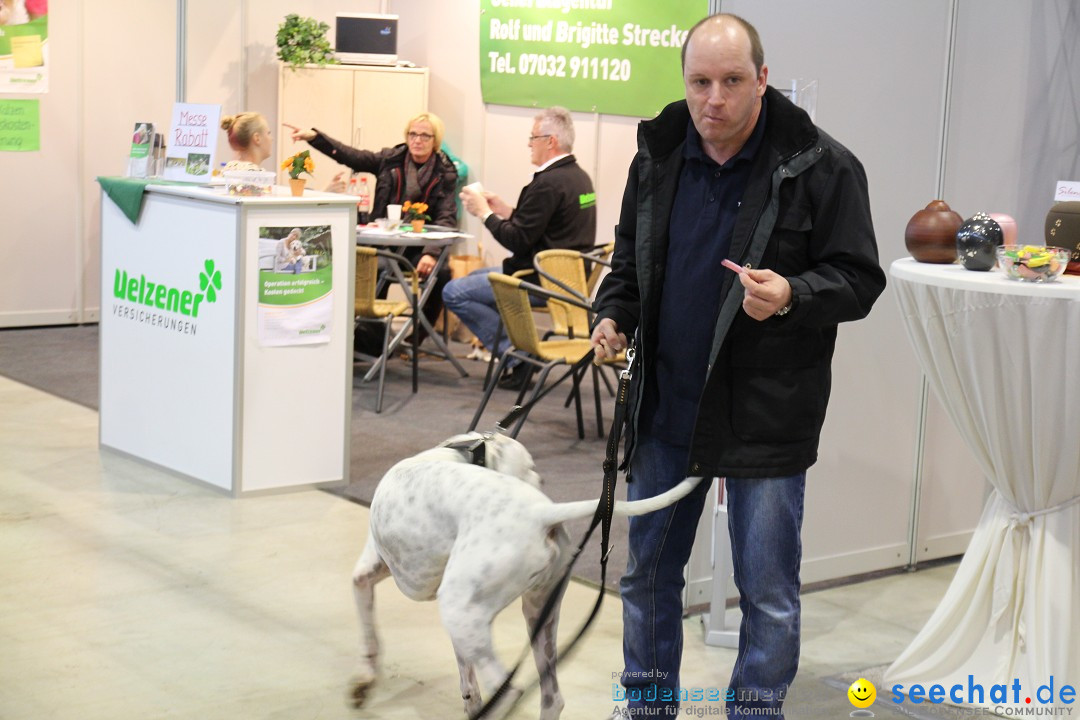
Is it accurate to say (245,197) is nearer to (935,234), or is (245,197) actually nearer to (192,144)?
(192,144)

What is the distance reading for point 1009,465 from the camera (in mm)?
3291

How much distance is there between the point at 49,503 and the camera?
4988 mm

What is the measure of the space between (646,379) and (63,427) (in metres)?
4.25

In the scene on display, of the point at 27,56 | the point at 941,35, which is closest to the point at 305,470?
the point at 941,35

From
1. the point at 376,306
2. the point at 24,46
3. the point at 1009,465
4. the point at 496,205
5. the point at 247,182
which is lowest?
the point at 376,306

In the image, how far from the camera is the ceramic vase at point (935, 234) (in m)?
3.47

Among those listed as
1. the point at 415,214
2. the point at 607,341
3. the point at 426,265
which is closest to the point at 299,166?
the point at 415,214

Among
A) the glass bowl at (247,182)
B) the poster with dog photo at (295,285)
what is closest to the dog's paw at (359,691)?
the poster with dog photo at (295,285)

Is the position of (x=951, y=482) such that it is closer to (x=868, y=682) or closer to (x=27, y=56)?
(x=868, y=682)

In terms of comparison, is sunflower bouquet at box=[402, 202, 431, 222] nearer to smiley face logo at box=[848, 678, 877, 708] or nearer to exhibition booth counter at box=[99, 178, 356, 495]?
exhibition booth counter at box=[99, 178, 356, 495]

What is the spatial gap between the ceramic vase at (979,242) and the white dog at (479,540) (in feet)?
3.68

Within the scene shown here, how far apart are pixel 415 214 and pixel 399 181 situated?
681mm

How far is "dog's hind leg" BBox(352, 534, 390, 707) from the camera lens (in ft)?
10.1

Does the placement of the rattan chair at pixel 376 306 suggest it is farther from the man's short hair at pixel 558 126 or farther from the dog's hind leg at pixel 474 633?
the dog's hind leg at pixel 474 633
